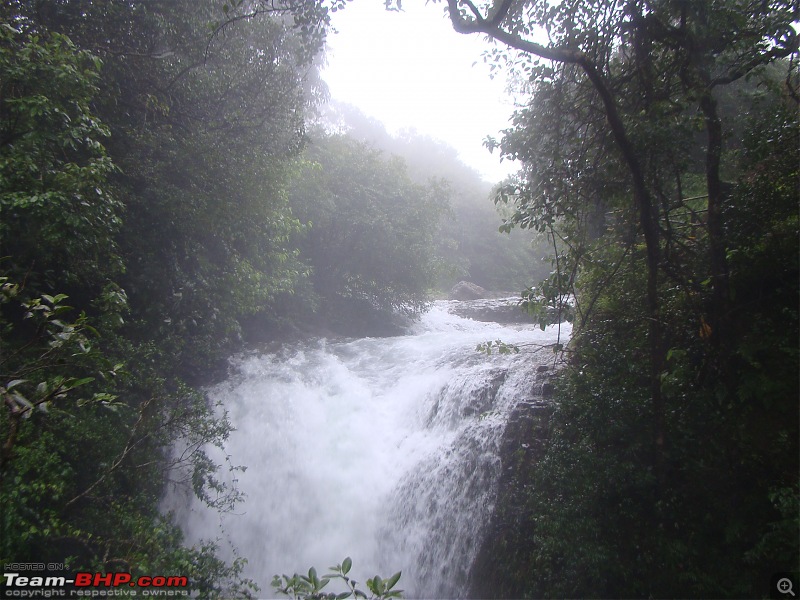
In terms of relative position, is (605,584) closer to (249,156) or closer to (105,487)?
(105,487)

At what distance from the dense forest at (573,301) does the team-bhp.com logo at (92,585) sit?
213 millimetres

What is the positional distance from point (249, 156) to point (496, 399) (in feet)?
21.9

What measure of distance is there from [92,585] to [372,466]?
4.40 metres

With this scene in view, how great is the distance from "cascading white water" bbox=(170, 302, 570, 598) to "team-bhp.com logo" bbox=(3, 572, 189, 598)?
2.44 metres

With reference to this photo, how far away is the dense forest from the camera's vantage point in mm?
4316

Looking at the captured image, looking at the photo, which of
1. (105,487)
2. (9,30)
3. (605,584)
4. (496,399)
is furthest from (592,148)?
(105,487)

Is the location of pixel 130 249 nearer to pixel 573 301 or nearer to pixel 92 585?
pixel 92 585

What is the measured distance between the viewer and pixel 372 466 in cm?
789

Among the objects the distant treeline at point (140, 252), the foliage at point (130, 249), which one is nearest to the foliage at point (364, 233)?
the distant treeline at point (140, 252)

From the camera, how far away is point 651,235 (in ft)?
16.0

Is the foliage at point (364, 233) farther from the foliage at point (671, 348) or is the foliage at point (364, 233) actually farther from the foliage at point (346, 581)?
the foliage at point (346, 581)

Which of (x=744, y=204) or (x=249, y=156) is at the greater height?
(x=249, y=156)

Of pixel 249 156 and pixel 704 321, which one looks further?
pixel 249 156

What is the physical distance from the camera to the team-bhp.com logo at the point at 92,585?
143 inches
